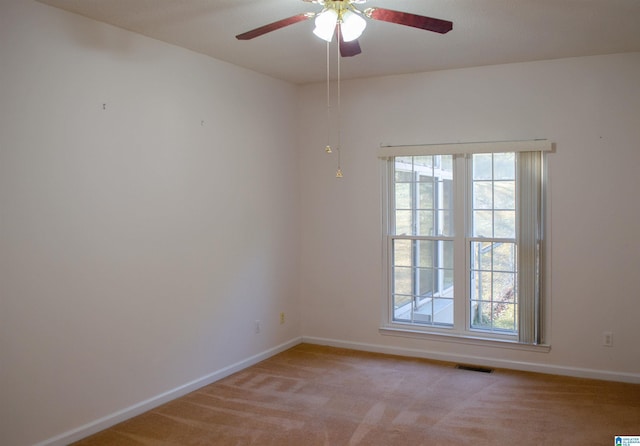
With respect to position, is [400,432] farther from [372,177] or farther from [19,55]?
[19,55]

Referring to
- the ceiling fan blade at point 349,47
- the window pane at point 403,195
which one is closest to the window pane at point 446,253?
the window pane at point 403,195

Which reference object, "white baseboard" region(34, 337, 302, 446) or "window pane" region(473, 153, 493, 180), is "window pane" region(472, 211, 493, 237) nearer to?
"window pane" region(473, 153, 493, 180)

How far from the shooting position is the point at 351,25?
2.80 m

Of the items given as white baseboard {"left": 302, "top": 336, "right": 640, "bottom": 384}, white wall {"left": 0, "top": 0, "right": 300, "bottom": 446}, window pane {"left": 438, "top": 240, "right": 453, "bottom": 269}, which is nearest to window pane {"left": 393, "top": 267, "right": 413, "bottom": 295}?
window pane {"left": 438, "top": 240, "right": 453, "bottom": 269}

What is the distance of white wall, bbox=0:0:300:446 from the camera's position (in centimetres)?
316

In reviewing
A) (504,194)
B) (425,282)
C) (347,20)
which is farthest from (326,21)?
(425,282)

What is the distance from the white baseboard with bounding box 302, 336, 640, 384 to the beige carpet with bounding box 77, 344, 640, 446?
0.29ft

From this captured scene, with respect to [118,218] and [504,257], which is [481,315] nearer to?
[504,257]

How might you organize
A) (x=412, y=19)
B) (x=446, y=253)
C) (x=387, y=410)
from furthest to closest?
(x=446, y=253) → (x=387, y=410) → (x=412, y=19)

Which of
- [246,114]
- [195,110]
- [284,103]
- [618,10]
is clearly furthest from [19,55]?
[618,10]

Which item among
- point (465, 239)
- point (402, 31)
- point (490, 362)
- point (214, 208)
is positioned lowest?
point (490, 362)

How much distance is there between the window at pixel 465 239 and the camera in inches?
186

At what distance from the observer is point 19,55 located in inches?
123

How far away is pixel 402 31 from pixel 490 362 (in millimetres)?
3003
